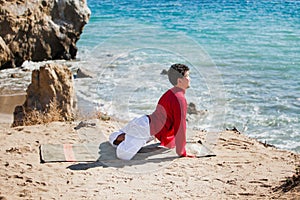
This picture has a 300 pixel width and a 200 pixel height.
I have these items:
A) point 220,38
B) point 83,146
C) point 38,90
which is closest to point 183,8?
point 220,38

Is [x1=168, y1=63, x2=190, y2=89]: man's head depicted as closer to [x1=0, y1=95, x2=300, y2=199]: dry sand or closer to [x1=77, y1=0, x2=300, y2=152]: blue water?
[x1=0, y1=95, x2=300, y2=199]: dry sand

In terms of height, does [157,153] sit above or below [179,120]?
below

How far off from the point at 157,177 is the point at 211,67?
12337 millimetres

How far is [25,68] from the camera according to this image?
19.1 m

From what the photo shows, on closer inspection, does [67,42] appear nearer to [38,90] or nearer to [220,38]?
[220,38]

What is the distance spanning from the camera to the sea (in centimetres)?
1324

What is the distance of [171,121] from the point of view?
7391 mm

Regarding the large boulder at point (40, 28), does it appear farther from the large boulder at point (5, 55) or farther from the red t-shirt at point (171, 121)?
the red t-shirt at point (171, 121)

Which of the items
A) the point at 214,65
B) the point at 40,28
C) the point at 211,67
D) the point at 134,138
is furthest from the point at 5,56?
the point at 134,138

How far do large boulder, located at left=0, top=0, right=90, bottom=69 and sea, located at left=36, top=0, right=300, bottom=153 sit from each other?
112 cm

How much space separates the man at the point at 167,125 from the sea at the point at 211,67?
3324 millimetres

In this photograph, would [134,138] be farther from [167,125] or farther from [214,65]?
[214,65]

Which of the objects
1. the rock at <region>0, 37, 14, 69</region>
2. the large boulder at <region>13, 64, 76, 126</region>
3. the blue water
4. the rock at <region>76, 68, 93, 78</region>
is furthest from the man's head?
the rock at <region>0, 37, 14, 69</region>

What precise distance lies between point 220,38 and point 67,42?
9131 mm
